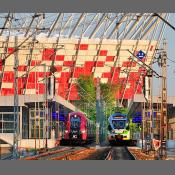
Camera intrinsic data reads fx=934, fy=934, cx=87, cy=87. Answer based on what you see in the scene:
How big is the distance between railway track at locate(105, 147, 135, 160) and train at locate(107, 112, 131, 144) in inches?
19.3

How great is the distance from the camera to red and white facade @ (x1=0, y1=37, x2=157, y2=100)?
40.3m

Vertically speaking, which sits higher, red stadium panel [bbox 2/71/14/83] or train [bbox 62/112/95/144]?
red stadium panel [bbox 2/71/14/83]

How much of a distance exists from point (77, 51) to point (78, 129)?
3.79 meters

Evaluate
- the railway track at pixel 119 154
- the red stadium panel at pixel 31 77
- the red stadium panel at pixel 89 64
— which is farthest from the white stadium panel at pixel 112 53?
the railway track at pixel 119 154

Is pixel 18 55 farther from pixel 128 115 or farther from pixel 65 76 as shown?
pixel 128 115

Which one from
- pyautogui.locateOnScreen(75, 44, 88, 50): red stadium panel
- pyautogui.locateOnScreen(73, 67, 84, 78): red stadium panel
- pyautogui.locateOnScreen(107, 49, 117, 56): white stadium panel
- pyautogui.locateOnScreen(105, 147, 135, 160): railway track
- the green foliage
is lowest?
pyautogui.locateOnScreen(105, 147, 135, 160): railway track

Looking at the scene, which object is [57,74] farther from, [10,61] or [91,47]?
[10,61]

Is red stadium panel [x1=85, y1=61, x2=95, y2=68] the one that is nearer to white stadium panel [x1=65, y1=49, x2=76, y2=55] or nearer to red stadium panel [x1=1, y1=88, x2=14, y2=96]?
white stadium panel [x1=65, y1=49, x2=76, y2=55]

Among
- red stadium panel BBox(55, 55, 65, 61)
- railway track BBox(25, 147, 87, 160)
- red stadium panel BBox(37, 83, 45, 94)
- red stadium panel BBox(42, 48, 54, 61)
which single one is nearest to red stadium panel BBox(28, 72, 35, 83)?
red stadium panel BBox(37, 83, 45, 94)

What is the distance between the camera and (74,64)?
40.8 meters

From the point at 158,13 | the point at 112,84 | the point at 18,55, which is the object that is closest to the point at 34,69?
the point at 18,55

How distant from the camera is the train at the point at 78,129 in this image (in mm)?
40812

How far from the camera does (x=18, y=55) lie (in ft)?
133

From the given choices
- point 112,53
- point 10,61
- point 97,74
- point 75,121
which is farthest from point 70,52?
point 75,121
